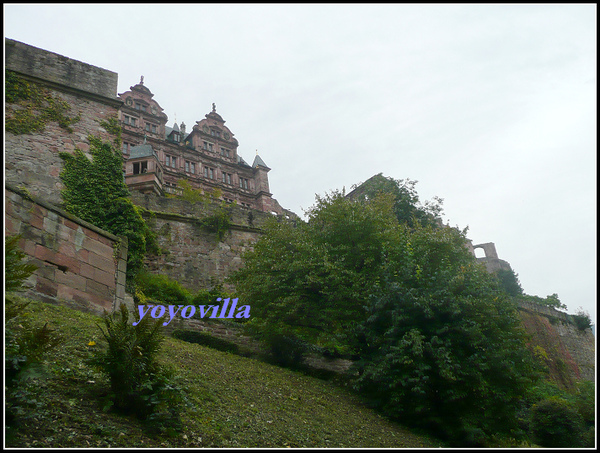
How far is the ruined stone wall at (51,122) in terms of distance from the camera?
1490 centimetres

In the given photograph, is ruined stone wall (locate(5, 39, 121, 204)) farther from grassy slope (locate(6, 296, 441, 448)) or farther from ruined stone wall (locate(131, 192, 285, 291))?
grassy slope (locate(6, 296, 441, 448))

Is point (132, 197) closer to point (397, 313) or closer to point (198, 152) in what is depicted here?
point (397, 313)

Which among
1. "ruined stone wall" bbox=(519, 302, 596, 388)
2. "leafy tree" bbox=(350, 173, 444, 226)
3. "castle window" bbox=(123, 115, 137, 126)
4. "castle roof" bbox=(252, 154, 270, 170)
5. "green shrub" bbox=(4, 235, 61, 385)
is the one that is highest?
"castle window" bbox=(123, 115, 137, 126)

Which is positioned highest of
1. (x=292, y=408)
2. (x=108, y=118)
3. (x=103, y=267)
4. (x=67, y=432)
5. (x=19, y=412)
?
(x=108, y=118)

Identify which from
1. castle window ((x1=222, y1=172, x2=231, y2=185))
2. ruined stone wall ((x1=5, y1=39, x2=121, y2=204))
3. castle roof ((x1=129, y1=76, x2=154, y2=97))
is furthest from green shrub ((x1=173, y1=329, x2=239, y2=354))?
castle roof ((x1=129, y1=76, x2=154, y2=97))

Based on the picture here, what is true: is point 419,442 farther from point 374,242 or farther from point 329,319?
point 374,242

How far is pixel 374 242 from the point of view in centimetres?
1388

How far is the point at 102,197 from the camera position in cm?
1538

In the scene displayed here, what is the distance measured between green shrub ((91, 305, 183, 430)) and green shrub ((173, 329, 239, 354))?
24.6 feet

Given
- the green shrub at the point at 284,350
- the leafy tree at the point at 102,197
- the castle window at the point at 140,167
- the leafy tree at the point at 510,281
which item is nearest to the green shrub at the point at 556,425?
the green shrub at the point at 284,350

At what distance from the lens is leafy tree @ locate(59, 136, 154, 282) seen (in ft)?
49.1

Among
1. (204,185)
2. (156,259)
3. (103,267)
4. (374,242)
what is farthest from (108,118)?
(204,185)

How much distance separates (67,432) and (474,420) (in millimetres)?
8177

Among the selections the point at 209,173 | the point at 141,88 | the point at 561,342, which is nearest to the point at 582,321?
the point at 561,342
